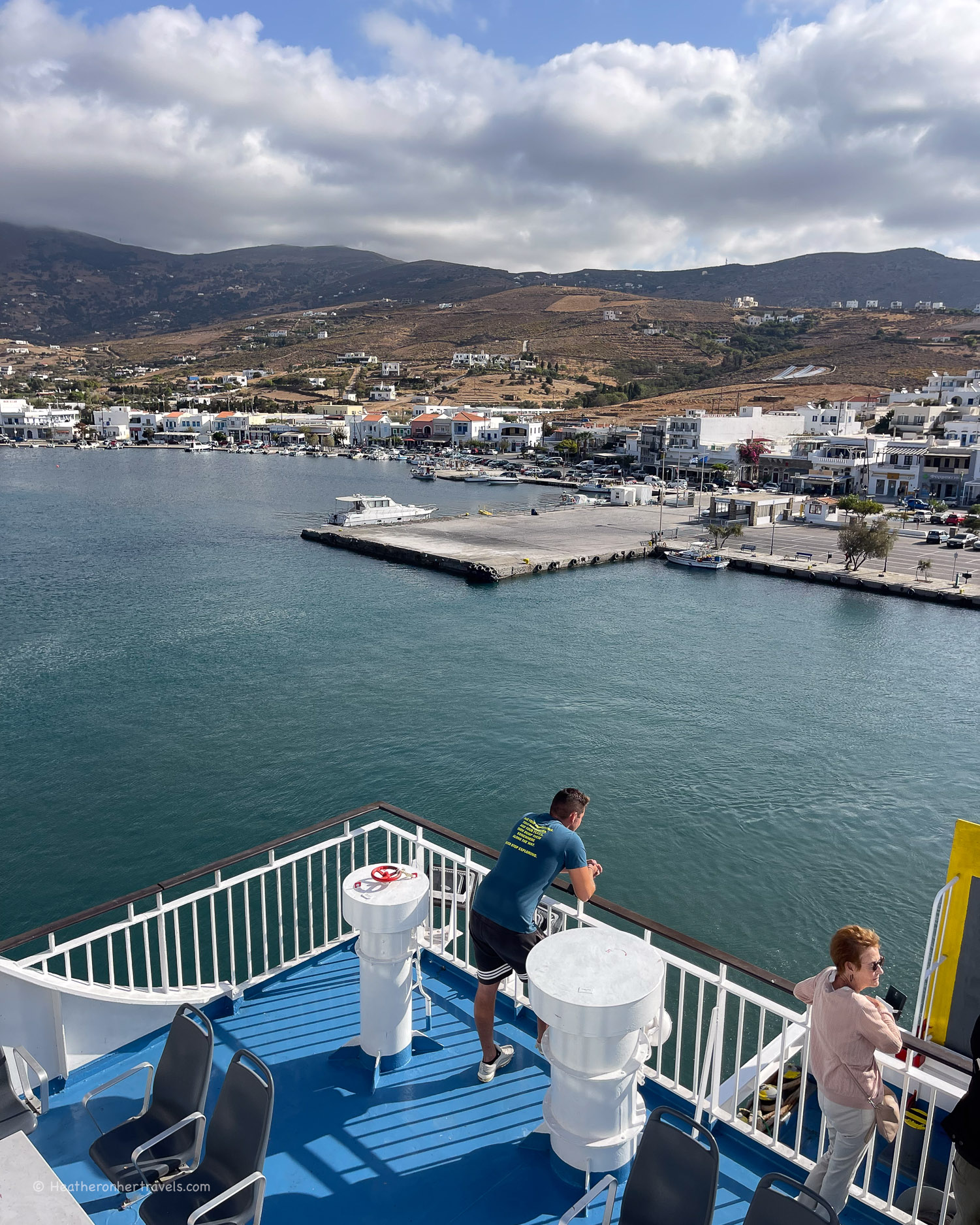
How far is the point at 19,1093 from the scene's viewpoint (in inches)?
114

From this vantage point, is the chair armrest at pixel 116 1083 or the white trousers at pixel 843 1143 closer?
the white trousers at pixel 843 1143

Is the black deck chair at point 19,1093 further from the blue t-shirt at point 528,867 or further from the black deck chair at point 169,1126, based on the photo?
the blue t-shirt at point 528,867

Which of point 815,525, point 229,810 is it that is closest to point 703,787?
point 229,810

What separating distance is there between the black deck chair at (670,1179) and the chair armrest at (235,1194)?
0.98 metres

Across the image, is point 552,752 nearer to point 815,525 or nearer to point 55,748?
point 55,748

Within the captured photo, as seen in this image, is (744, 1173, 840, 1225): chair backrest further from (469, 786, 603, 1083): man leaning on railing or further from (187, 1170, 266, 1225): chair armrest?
(187, 1170, 266, 1225): chair armrest

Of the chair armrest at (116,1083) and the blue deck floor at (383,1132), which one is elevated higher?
the chair armrest at (116,1083)

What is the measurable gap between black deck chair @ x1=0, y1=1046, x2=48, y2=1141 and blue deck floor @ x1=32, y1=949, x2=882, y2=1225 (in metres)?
0.11

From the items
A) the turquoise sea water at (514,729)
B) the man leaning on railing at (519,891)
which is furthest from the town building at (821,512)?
the man leaning on railing at (519,891)

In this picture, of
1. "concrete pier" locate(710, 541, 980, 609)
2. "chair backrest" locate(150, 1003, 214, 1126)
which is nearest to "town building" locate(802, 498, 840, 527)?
"concrete pier" locate(710, 541, 980, 609)

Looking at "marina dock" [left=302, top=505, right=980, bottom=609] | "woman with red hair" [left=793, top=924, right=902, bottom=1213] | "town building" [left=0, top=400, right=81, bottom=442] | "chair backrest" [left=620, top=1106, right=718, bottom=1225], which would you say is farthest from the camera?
"town building" [left=0, top=400, right=81, bottom=442]

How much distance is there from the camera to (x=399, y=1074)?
324 cm

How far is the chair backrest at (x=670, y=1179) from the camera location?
2.07 meters

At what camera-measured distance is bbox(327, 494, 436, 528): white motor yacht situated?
134 feet
